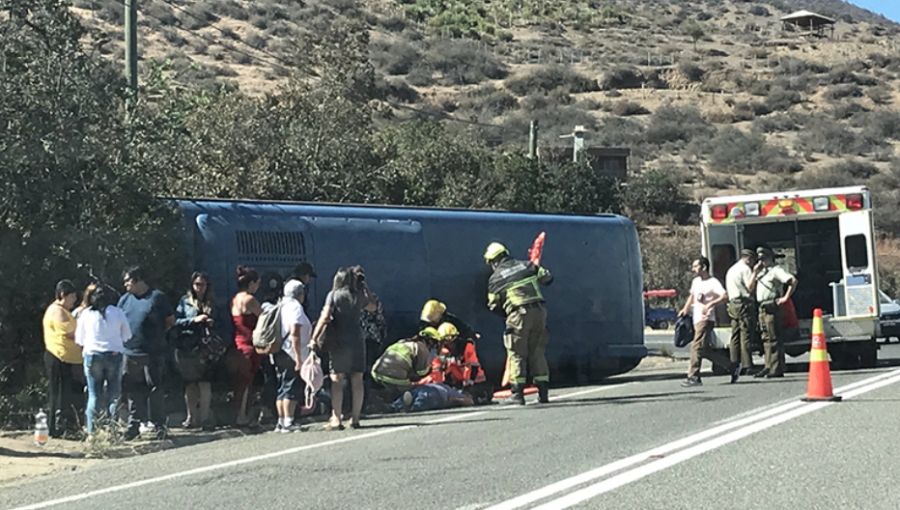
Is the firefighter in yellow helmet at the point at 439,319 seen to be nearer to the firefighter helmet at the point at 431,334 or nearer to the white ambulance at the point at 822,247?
the firefighter helmet at the point at 431,334

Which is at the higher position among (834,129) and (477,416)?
(834,129)

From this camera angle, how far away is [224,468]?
9.55 metres

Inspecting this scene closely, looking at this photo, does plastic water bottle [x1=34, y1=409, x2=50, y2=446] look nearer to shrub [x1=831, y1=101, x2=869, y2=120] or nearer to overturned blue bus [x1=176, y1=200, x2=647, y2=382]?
overturned blue bus [x1=176, y1=200, x2=647, y2=382]

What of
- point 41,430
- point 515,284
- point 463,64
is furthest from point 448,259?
point 463,64

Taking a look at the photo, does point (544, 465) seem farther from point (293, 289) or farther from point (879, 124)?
point (879, 124)

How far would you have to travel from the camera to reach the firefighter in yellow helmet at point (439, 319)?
1470 centimetres

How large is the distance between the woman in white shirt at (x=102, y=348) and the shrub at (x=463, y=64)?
2261 inches

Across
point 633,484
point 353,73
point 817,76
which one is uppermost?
point 817,76

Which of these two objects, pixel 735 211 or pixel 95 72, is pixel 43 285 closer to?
pixel 95 72

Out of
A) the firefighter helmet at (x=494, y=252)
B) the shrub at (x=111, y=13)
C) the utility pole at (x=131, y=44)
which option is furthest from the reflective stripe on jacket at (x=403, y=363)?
the shrub at (x=111, y=13)

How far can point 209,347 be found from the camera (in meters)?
12.6

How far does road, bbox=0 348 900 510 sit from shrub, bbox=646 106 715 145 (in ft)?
170

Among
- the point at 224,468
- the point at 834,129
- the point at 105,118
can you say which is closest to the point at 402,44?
the point at 834,129

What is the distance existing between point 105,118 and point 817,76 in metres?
67.6
